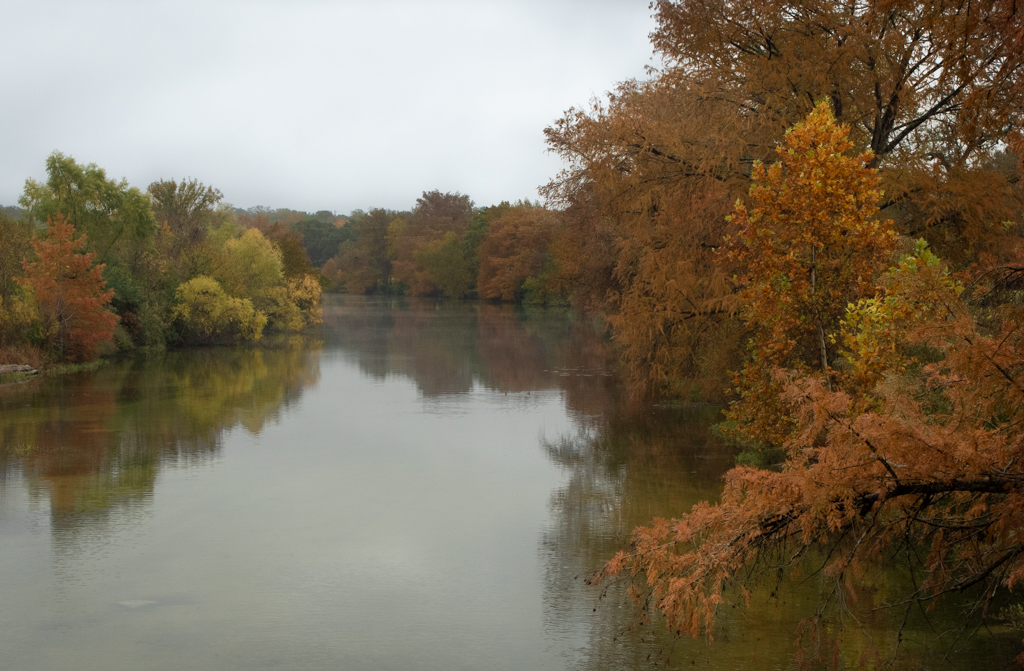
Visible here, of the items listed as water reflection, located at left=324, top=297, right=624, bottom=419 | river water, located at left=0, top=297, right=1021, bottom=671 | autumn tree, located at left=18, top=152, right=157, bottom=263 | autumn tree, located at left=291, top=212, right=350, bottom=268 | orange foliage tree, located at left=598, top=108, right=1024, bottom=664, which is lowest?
river water, located at left=0, top=297, right=1021, bottom=671

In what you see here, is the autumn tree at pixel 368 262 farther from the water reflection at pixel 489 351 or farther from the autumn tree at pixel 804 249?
the autumn tree at pixel 804 249

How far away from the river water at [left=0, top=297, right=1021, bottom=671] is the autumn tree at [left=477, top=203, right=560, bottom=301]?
1818 inches

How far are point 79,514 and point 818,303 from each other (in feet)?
33.8

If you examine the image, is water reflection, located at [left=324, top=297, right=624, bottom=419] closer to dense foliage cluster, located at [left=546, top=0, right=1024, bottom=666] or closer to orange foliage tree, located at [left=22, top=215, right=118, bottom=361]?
dense foliage cluster, located at [left=546, top=0, right=1024, bottom=666]

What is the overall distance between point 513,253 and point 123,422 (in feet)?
191

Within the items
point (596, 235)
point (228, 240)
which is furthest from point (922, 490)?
point (228, 240)

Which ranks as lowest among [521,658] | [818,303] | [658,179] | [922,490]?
[521,658]

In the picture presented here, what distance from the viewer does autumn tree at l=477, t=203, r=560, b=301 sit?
236ft

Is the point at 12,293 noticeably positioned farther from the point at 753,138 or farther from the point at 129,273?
the point at 753,138

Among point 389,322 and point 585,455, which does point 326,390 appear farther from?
point 389,322

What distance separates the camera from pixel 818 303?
1122 cm

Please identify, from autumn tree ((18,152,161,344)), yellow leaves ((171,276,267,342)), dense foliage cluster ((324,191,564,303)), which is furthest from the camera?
dense foliage cluster ((324,191,564,303))

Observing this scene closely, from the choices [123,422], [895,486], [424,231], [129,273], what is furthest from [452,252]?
[895,486]

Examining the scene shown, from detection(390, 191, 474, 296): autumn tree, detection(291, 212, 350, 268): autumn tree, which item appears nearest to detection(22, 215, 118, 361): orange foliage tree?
detection(390, 191, 474, 296): autumn tree
